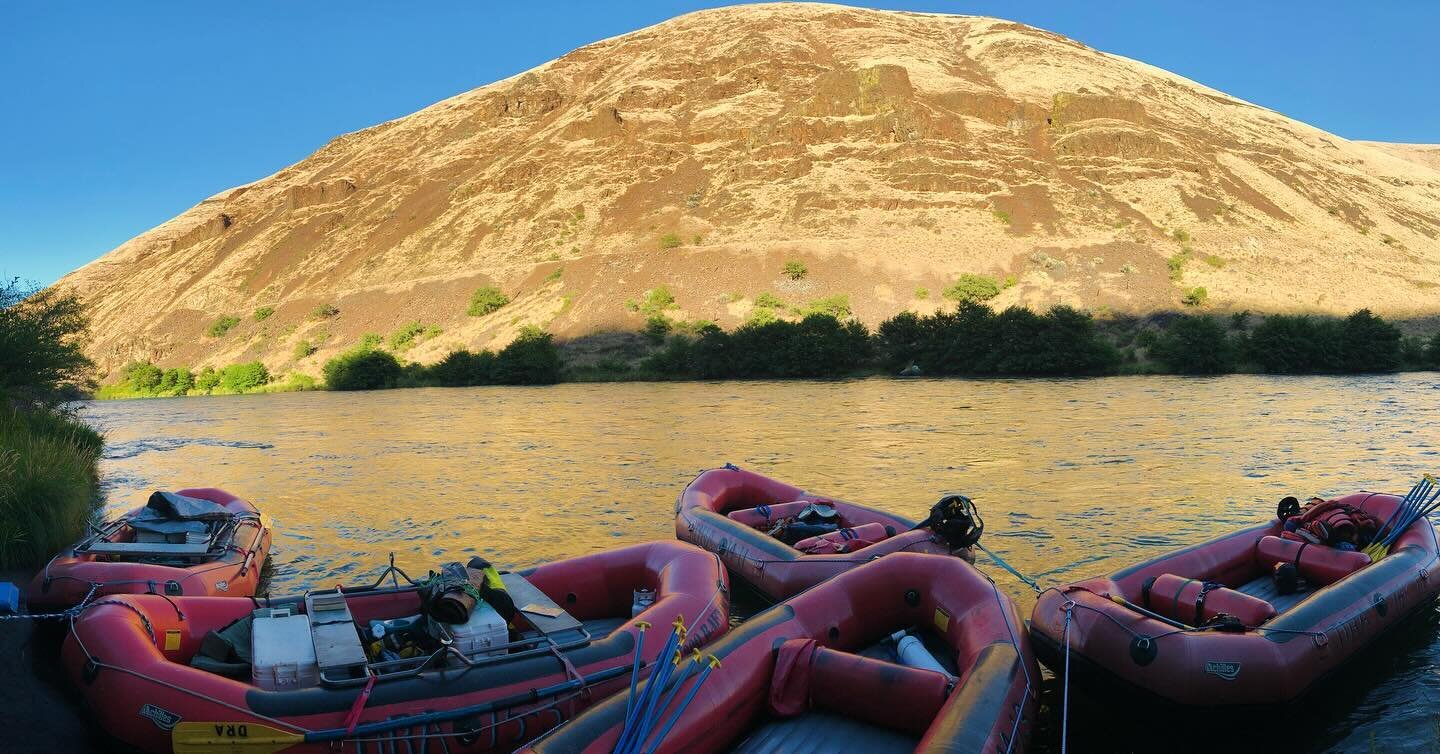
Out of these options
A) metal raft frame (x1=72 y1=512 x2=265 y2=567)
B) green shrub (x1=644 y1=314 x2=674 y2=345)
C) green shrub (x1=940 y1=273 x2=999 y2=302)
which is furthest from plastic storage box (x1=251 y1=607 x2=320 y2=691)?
green shrub (x1=940 y1=273 x2=999 y2=302)

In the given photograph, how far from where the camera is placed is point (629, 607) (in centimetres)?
869

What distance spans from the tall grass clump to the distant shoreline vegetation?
Result: 30.4 meters

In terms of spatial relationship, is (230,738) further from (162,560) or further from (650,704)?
(162,560)

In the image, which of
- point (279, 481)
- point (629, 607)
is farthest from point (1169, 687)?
point (279, 481)

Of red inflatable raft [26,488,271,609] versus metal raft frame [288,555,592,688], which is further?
red inflatable raft [26,488,271,609]

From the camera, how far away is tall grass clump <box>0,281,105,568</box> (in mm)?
10820

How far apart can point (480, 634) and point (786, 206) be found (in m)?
69.7

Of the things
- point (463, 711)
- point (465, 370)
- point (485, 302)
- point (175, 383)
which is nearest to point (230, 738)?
point (463, 711)

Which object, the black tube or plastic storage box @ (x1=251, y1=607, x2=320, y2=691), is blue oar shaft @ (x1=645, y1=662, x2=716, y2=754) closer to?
the black tube

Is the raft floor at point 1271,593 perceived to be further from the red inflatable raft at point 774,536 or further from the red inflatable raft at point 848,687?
the red inflatable raft at point 848,687

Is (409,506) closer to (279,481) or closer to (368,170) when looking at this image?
(279,481)

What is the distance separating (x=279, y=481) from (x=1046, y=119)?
277 feet

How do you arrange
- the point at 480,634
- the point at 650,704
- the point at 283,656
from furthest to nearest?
1. the point at 480,634
2. the point at 283,656
3. the point at 650,704

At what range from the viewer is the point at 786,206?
244 ft
